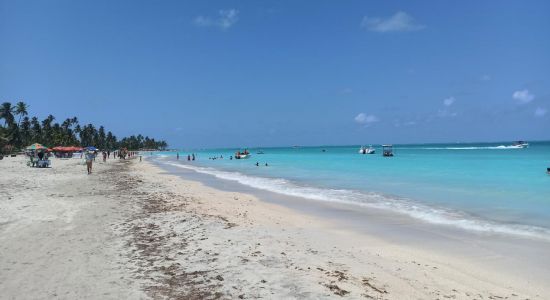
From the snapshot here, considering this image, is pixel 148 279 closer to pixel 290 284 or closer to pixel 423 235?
pixel 290 284

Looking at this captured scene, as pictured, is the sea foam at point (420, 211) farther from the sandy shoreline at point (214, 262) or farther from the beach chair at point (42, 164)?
the beach chair at point (42, 164)

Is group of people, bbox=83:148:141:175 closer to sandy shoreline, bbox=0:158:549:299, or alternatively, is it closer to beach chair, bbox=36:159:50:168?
beach chair, bbox=36:159:50:168

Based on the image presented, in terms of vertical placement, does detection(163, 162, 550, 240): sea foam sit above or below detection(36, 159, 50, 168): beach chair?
below

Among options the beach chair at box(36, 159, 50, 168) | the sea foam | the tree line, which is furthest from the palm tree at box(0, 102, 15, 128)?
the sea foam

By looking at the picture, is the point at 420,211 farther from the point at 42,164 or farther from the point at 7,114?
the point at 7,114

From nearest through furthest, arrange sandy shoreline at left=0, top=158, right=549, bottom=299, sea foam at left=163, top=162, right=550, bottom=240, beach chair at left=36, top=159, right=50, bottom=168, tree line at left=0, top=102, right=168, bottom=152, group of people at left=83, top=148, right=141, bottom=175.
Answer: sandy shoreline at left=0, top=158, right=549, bottom=299 → sea foam at left=163, top=162, right=550, bottom=240 → group of people at left=83, top=148, right=141, bottom=175 → beach chair at left=36, top=159, right=50, bottom=168 → tree line at left=0, top=102, right=168, bottom=152

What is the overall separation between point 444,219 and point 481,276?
5896 millimetres

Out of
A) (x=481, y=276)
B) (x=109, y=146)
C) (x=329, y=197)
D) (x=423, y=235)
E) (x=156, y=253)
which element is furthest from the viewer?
(x=109, y=146)

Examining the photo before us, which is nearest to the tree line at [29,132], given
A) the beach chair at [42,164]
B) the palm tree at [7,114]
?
the palm tree at [7,114]

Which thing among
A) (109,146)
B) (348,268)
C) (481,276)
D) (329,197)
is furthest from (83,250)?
(109,146)

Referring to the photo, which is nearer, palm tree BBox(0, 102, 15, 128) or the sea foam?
the sea foam

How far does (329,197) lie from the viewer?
17750 millimetres

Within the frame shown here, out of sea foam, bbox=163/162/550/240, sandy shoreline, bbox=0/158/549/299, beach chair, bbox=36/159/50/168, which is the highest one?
beach chair, bbox=36/159/50/168

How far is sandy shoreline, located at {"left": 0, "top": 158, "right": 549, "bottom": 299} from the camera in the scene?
5.45 metres
